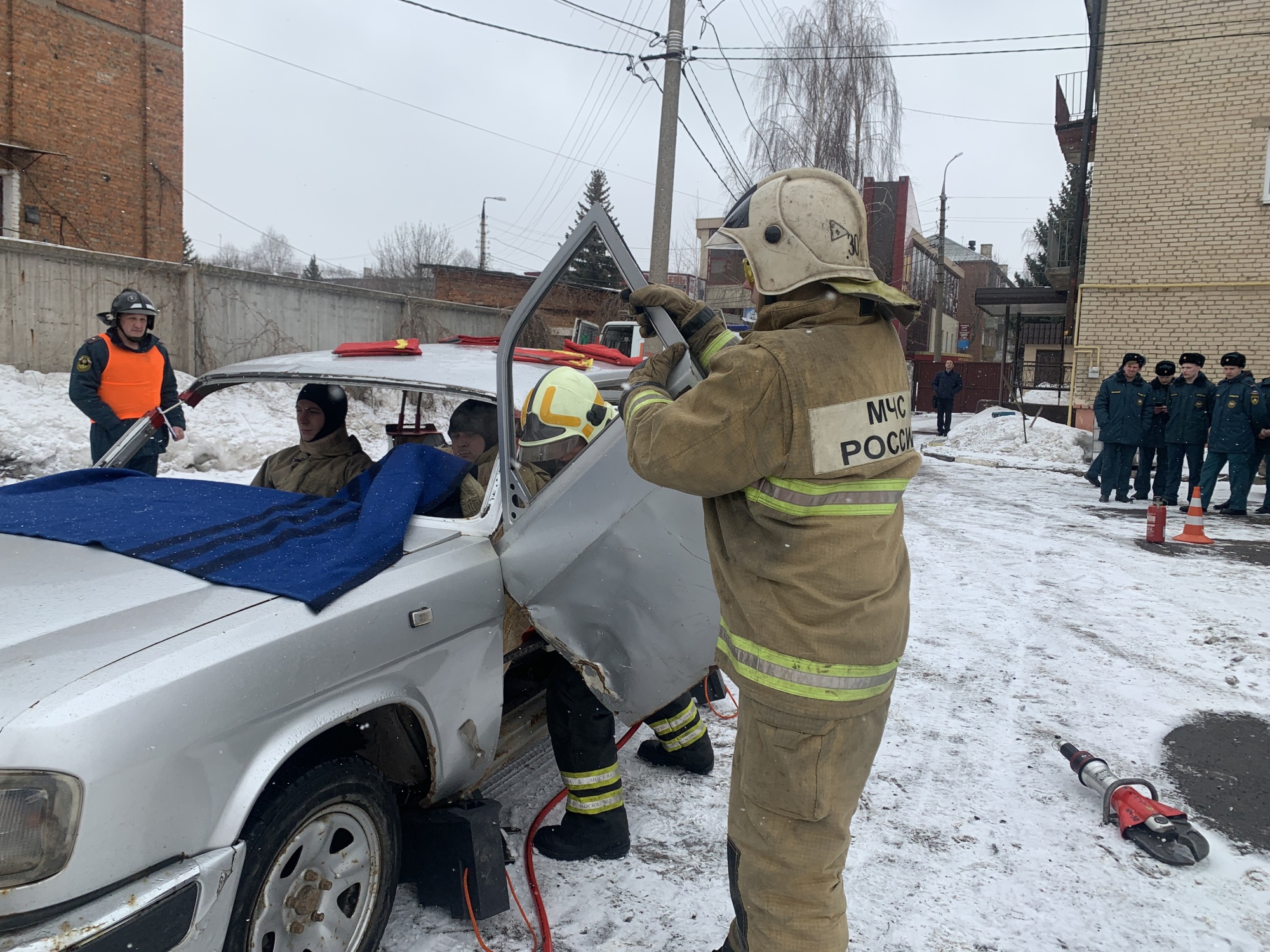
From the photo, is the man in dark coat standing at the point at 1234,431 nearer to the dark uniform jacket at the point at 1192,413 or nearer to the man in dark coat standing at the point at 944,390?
the dark uniform jacket at the point at 1192,413

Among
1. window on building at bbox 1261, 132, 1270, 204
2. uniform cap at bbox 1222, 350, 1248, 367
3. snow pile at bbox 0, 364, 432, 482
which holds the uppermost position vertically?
window on building at bbox 1261, 132, 1270, 204

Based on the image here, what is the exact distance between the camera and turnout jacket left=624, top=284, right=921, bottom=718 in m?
1.81

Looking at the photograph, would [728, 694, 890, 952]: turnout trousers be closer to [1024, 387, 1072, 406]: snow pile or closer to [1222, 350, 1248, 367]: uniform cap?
[1222, 350, 1248, 367]: uniform cap

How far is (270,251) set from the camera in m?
64.1

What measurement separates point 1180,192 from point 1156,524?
9.40 m

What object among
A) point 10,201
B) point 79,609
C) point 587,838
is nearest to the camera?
point 79,609

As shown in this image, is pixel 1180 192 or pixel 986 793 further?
pixel 1180 192

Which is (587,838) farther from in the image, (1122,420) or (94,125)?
(94,125)

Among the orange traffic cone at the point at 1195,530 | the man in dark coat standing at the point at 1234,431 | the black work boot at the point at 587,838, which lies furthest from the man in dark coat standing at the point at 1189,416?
the black work boot at the point at 587,838

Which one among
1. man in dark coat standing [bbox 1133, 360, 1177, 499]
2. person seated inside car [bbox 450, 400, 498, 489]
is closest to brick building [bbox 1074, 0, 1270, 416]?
man in dark coat standing [bbox 1133, 360, 1177, 499]

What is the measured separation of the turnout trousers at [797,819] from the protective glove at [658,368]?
2.69ft

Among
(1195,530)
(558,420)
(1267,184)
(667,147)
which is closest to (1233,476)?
(1195,530)

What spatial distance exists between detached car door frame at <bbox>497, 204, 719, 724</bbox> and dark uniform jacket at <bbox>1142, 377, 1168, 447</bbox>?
10.1m

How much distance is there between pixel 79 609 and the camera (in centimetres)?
179
